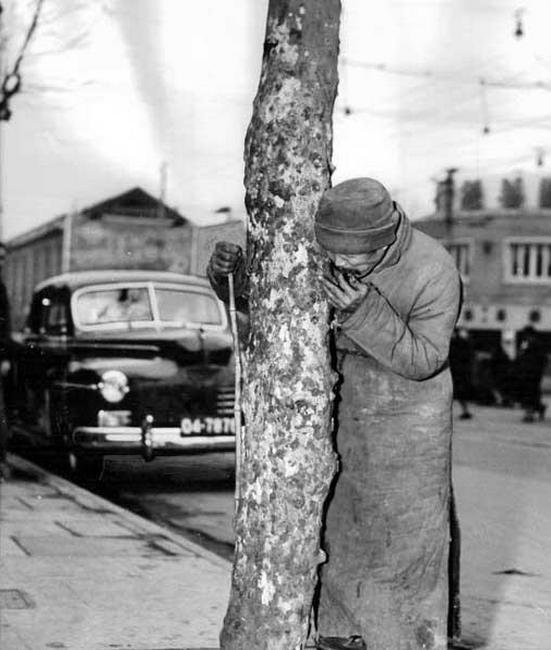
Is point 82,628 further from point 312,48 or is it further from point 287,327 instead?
point 312,48

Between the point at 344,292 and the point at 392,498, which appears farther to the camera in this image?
the point at 392,498

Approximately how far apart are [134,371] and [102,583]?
13.9 ft

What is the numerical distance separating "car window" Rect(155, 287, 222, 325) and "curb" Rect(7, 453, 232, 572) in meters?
1.87

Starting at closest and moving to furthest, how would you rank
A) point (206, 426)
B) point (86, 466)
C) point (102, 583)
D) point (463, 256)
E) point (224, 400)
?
point (102, 583) → point (206, 426) → point (224, 400) → point (86, 466) → point (463, 256)

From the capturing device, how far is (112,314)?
36.9ft

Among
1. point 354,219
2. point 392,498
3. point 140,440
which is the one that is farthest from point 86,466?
point 354,219

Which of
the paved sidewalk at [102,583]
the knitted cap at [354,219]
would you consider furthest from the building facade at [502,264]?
the knitted cap at [354,219]

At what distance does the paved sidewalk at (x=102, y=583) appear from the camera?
5.05 metres

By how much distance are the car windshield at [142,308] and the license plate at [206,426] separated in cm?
121

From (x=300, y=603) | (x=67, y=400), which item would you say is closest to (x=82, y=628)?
(x=300, y=603)

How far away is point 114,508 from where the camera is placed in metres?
8.52

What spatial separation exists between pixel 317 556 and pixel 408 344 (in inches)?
28.3

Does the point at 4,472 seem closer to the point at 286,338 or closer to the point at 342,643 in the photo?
the point at 342,643

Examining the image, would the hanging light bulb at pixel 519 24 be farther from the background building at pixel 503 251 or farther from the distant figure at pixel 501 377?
the background building at pixel 503 251
